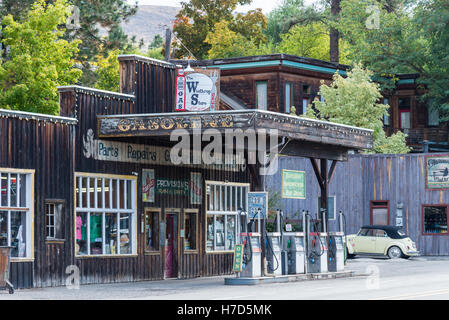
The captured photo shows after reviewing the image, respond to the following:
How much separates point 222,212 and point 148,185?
15.4ft

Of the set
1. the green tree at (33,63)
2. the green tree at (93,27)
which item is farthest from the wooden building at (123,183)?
the green tree at (93,27)

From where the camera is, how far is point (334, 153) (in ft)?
107

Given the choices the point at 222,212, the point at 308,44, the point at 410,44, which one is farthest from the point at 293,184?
the point at 308,44

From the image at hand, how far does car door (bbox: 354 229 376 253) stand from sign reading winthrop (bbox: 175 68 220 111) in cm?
1528

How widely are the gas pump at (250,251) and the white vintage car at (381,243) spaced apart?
1606cm

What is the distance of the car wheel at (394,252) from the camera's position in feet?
137

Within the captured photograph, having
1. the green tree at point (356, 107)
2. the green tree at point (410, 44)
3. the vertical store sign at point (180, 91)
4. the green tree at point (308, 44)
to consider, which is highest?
the green tree at point (308, 44)

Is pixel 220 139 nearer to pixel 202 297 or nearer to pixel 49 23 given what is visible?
pixel 202 297

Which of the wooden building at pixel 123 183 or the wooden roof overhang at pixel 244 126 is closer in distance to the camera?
the wooden building at pixel 123 183

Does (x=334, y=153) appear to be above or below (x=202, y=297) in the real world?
above

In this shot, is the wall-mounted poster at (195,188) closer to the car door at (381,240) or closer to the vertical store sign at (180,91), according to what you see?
the vertical store sign at (180,91)

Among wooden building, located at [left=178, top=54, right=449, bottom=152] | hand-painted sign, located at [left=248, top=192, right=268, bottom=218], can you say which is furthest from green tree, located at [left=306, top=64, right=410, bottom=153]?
hand-painted sign, located at [left=248, top=192, right=268, bottom=218]
